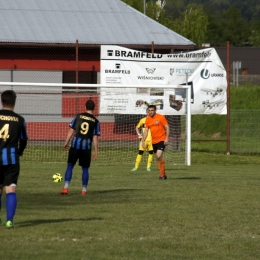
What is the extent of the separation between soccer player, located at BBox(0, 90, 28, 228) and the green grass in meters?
0.36

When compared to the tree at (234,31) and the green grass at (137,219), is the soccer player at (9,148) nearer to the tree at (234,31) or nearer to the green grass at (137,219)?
the green grass at (137,219)

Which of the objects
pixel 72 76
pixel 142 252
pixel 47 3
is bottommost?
pixel 142 252

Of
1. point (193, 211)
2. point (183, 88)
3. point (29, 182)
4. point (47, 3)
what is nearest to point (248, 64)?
point (47, 3)

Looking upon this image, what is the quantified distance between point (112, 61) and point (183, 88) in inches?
109

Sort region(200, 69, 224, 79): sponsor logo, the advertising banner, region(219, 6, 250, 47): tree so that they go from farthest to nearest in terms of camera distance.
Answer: region(219, 6, 250, 47): tree → region(200, 69, 224, 79): sponsor logo → the advertising banner

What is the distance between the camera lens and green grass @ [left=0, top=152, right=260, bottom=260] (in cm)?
872

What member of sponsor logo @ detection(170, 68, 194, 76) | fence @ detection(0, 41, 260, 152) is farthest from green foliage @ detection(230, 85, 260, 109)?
sponsor logo @ detection(170, 68, 194, 76)

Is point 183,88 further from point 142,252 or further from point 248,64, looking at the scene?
point 248,64

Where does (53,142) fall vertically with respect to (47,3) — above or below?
below

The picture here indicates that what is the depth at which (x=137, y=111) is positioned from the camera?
26688mm

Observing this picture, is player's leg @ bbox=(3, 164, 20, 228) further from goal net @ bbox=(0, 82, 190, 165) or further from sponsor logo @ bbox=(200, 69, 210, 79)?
sponsor logo @ bbox=(200, 69, 210, 79)

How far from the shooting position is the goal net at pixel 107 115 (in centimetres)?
2620

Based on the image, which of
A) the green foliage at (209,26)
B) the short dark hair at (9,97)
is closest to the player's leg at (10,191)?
the short dark hair at (9,97)

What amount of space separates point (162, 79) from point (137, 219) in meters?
16.6
